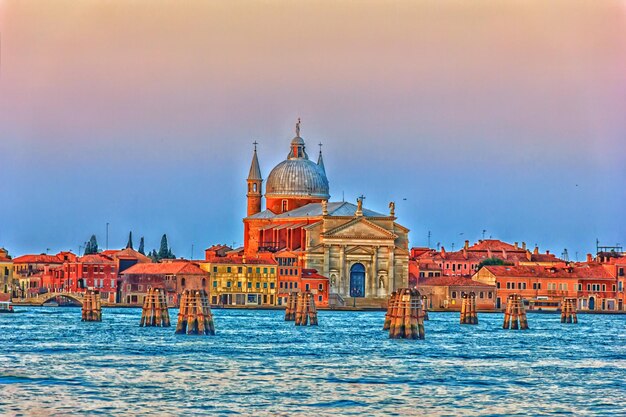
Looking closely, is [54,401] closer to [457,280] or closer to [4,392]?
[4,392]

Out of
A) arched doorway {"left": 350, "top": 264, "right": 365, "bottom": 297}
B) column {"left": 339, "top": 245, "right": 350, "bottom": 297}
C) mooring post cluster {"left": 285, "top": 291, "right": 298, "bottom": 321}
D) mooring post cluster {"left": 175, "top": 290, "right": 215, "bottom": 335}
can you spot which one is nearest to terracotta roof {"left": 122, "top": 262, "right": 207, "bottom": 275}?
column {"left": 339, "top": 245, "right": 350, "bottom": 297}

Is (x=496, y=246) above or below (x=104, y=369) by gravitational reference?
above

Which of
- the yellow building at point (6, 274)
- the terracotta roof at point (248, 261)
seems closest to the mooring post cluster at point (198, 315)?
the terracotta roof at point (248, 261)

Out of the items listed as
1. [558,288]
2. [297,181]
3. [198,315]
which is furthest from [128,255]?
[198,315]

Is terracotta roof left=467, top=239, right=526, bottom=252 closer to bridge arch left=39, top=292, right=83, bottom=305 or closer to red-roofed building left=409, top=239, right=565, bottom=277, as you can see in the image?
red-roofed building left=409, top=239, right=565, bottom=277

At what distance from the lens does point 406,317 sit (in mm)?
55406

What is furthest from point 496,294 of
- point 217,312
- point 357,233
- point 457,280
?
point 217,312

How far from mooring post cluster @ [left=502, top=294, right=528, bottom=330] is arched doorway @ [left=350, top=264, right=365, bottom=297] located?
35.6 metres

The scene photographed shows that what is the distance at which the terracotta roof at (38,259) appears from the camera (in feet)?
394

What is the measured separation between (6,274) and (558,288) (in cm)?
3599

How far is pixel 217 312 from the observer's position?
93812mm

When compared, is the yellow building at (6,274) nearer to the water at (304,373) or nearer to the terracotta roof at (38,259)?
the terracotta roof at (38,259)

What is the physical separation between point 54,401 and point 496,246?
93.6 meters

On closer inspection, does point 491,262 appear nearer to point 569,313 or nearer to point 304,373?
point 569,313
